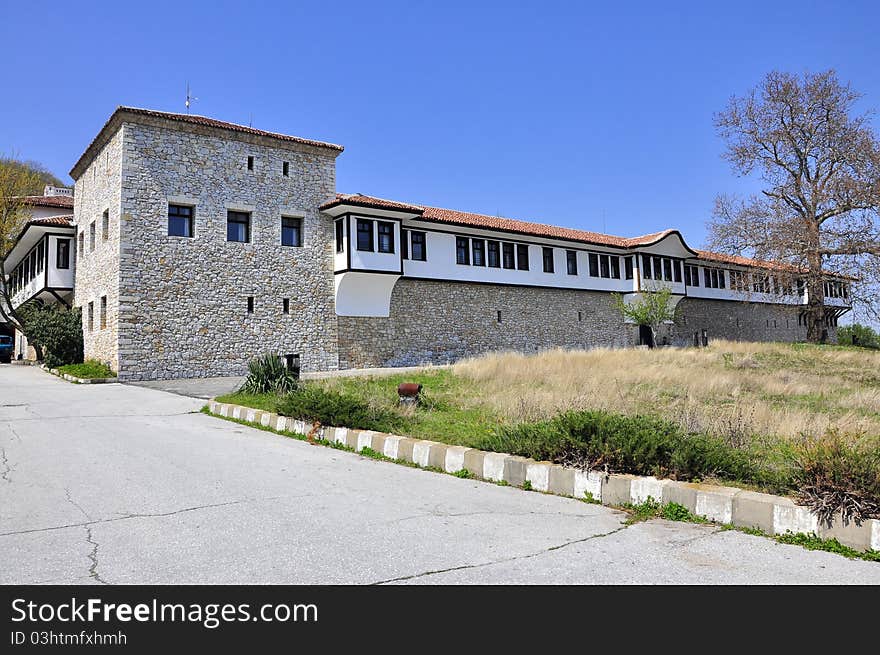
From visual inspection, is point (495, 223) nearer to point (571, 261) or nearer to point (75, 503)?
point (571, 261)

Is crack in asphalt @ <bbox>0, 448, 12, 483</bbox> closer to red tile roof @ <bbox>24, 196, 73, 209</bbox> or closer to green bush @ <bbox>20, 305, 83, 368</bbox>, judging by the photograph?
green bush @ <bbox>20, 305, 83, 368</bbox>

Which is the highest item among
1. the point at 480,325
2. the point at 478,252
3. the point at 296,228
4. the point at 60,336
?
the point at 296,228

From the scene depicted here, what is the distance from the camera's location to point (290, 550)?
4039mm

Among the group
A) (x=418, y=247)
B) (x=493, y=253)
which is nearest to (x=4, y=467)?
(x=418, y=247)

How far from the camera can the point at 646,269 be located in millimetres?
36656

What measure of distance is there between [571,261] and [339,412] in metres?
26.6

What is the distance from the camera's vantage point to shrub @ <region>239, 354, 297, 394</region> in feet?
42.0

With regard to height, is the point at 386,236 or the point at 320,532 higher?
the point at 386,236

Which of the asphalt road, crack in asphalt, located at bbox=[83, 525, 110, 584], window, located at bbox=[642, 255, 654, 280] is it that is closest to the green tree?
window, located at bbox=[642, 255, 654, 280]

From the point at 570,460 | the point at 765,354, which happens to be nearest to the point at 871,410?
the point at 570,460

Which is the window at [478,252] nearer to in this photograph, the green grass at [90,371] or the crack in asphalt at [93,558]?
the green grass at [90,371]

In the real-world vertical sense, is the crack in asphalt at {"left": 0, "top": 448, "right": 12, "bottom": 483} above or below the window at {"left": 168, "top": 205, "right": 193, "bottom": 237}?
below

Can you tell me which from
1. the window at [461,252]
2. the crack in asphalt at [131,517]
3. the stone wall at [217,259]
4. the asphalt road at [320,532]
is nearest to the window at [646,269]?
the window at [461,252]

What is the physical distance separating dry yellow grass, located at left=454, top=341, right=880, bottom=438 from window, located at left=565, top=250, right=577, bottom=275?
11.4m
